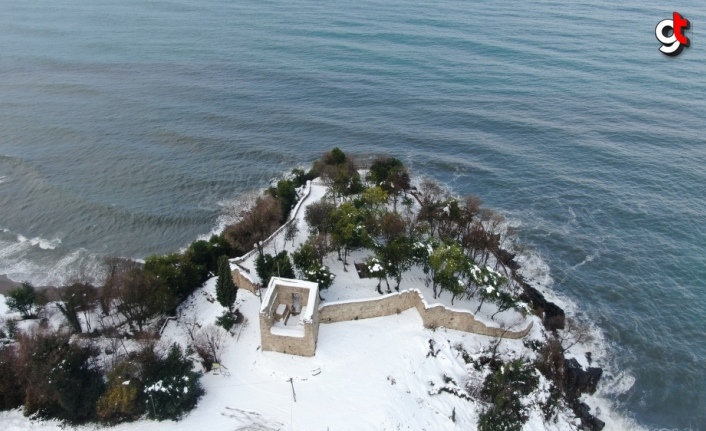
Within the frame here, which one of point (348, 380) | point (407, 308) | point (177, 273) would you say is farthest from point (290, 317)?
point (177, 273)

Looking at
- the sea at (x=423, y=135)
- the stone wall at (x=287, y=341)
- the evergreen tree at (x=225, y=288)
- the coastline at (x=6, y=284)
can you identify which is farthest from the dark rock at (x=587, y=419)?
the coastline at (x=6, y=284)

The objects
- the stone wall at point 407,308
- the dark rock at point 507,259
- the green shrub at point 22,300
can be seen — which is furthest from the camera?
the dark rock at point 507,259

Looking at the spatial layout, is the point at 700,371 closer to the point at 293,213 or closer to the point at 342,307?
the point at 342,307

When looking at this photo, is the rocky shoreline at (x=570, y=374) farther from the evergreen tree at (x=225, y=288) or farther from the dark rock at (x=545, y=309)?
the evergreen tree at (x=225, y=288)

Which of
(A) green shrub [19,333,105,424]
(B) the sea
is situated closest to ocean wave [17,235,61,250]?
(B) the sea

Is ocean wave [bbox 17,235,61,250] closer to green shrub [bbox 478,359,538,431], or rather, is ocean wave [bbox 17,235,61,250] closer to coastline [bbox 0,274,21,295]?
coastline [bbox 0,274,21,295]
